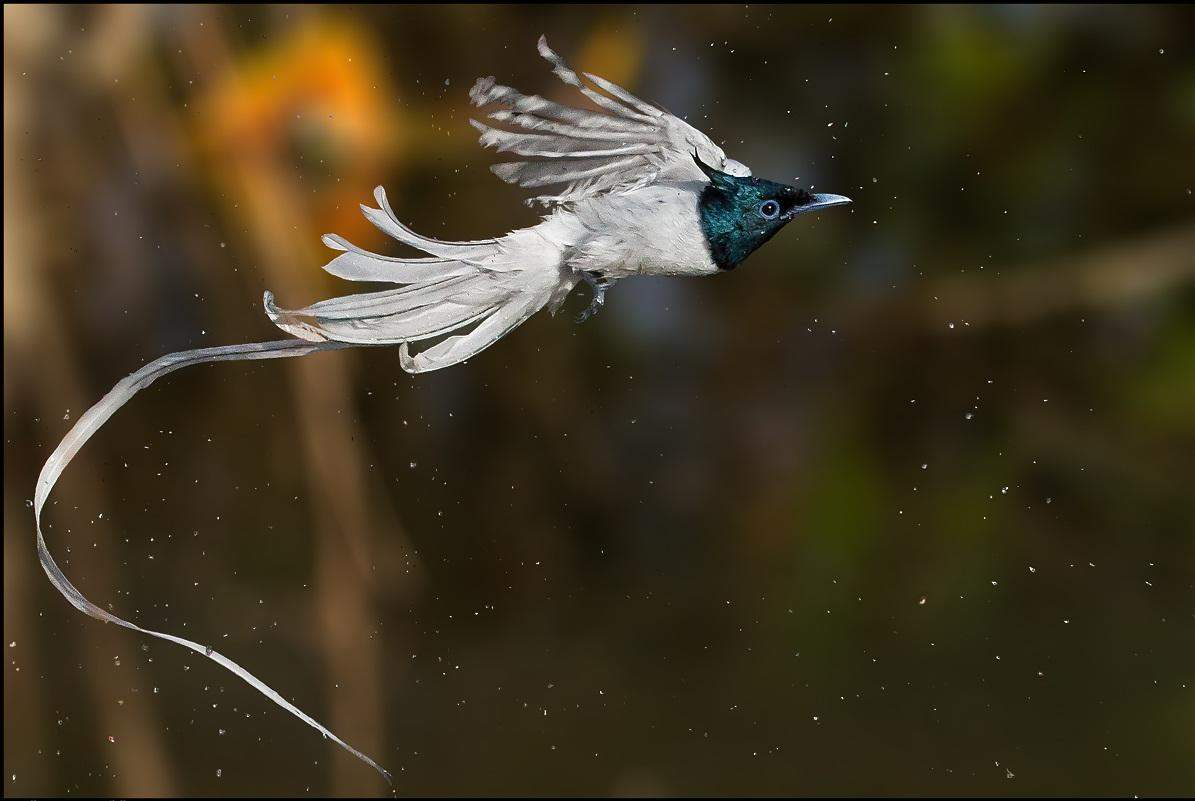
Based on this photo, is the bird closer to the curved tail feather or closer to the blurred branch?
the curved tail feather

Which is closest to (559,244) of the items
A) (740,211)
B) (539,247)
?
(539,247)

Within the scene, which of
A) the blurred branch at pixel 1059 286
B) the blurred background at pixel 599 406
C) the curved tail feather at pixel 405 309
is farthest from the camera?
the blurred branch at pixel 1059 286

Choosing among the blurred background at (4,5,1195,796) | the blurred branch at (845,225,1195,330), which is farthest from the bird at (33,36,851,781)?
the blurred branch at (845,225,1195,330)

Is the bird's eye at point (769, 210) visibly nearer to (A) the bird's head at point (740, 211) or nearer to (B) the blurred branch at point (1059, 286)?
(A) the bird's head at point (740, 211)

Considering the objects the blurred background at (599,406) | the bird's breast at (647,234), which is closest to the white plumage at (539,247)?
the bird's breast at (647,234)

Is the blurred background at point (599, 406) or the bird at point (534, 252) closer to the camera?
the bird at point (534, 252)

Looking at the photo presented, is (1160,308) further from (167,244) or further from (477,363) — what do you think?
(167,244)

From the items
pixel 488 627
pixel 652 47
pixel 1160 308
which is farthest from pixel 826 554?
pixel 652 47
